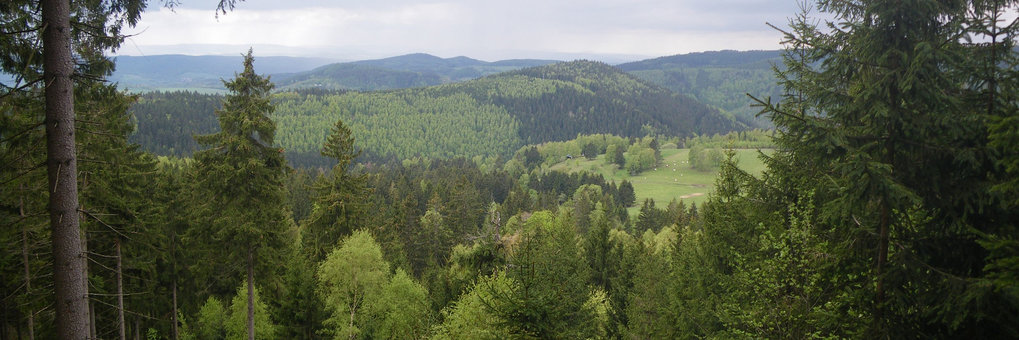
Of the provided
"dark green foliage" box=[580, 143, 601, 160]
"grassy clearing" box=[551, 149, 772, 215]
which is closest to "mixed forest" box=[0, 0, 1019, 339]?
"grassy clearing" box=[551, 149, 772, 215]

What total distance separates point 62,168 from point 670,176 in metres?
134

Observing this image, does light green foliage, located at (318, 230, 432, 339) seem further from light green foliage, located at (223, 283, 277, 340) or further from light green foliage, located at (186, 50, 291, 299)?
light green foliage, located at (186, 50, 291, 299)

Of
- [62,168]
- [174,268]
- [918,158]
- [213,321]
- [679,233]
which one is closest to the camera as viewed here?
[62,168]

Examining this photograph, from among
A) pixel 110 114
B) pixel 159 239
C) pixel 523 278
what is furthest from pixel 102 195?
pixel 523 278

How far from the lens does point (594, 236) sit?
30.6 m

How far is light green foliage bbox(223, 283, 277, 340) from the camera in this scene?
2323cm

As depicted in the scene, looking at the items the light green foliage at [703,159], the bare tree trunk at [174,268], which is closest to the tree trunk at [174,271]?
the bare tree trunk at [174,268]

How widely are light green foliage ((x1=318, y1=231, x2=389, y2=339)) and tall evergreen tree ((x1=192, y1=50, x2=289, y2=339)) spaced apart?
339cm

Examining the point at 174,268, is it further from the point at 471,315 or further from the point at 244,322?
the point at 471,315

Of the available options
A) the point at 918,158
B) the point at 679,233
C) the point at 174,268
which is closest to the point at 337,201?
the point at 174,268

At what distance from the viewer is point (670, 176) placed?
433 ft

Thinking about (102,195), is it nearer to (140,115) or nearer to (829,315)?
(829,315)

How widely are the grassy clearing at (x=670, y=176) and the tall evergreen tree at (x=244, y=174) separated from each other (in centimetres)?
8590

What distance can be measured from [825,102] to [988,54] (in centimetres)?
211
